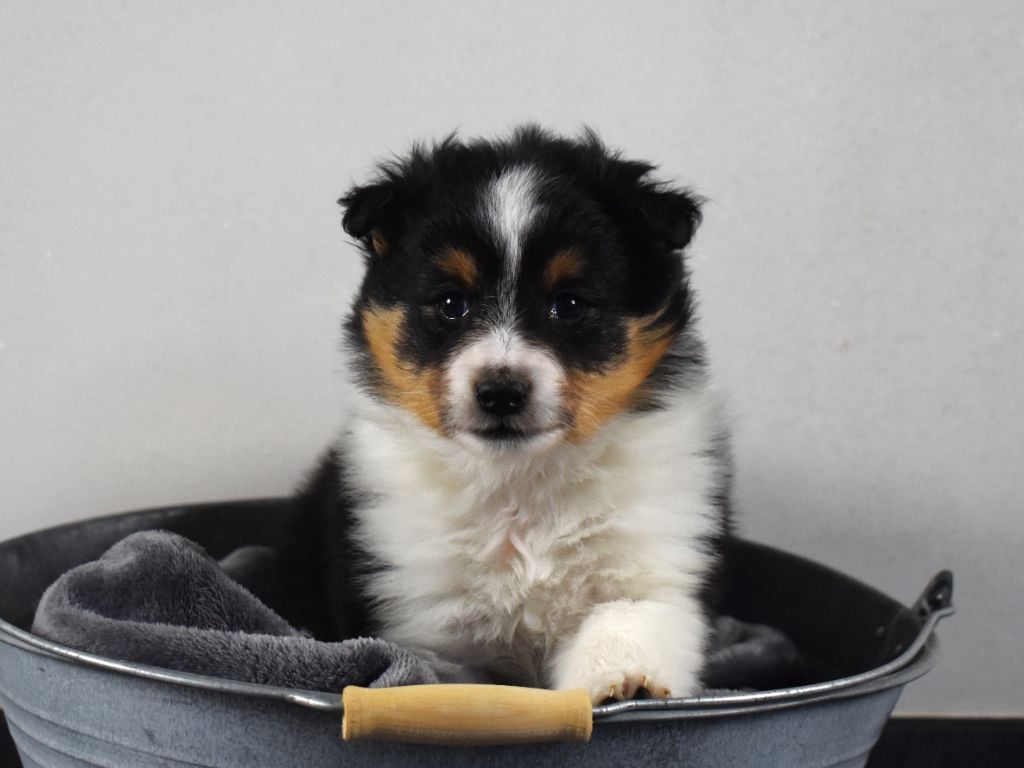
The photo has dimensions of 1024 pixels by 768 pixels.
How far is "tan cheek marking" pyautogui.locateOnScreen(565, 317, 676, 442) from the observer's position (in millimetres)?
2080

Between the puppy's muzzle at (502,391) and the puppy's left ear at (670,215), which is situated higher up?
the puppy's left ear at (670,215)

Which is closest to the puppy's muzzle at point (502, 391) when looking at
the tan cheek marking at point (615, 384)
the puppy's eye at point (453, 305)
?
the tan cheek marking at point (615, 384)

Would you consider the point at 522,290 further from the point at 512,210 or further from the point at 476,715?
the point at 476,715

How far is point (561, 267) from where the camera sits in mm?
2092

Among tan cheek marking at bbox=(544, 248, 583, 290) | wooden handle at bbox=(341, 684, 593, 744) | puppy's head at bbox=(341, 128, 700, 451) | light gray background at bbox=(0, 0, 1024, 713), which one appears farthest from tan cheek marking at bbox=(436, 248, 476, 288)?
light gray background at bbox=(0, 0, 1024, 713)

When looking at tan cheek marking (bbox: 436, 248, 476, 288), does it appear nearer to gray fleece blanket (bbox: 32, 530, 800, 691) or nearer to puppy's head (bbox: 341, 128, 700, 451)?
puppy's head (bbox: 341, 128, 700, 451)

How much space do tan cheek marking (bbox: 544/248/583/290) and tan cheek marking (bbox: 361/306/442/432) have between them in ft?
0.90

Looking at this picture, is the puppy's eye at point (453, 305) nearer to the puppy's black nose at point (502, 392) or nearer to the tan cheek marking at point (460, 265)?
the tan cheek marking at point (460, 265)

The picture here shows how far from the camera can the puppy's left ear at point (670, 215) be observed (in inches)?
81.5

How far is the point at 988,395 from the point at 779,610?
3.10ft

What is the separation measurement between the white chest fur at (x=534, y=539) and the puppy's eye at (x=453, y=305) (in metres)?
0.24

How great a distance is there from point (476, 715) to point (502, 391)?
605mm

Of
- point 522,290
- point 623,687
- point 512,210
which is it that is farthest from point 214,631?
point 512,210

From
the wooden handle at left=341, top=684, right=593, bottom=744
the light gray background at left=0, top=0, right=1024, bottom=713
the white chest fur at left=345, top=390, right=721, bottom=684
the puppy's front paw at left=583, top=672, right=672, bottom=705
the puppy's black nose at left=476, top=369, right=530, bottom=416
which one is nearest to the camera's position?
the wooden handle at left=341, top=684, right=593, bottom=744
